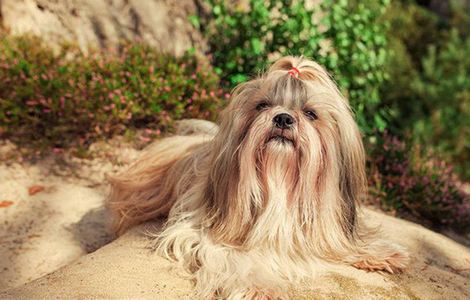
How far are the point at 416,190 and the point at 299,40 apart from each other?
1.88m

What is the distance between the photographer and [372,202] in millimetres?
5004

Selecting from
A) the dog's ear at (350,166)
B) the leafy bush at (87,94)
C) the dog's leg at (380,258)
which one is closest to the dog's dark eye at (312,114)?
the dog's ear at (350,166)

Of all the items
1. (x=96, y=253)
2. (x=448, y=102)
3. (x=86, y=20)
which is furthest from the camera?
(x=448, y=102)

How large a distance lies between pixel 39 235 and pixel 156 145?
1105mm

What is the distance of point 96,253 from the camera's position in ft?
10.2

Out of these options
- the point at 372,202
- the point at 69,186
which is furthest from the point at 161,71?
the point at 372,202

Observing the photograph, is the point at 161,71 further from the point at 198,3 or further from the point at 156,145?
the point at 156,145

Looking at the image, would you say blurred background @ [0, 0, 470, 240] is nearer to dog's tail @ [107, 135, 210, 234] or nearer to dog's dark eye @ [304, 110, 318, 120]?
dog's tail @ [107, 135, 210, 234]

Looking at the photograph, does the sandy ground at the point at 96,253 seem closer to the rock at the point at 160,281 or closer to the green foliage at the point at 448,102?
the rock at the point at 160,281

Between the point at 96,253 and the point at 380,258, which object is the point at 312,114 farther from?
the point at 96,253

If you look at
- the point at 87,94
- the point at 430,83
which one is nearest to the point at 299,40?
the point at 87,94

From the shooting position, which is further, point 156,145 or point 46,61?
point 46,61

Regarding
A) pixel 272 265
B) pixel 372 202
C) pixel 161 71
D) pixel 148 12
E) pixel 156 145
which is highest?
pixel 148 12

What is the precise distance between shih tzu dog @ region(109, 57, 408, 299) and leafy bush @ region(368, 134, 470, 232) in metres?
2.03
